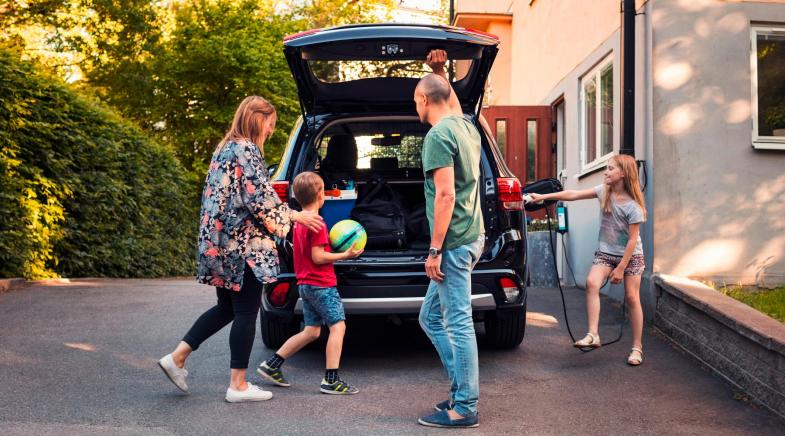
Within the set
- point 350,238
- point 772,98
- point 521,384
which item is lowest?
point 521,384

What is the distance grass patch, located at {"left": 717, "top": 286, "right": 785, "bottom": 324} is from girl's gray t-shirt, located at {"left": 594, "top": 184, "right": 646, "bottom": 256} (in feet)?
3.48

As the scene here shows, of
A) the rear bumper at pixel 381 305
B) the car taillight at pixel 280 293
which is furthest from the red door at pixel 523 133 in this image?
the car taillight at pixel 280 293

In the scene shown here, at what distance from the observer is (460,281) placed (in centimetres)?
474

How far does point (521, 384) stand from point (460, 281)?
4.49 feet

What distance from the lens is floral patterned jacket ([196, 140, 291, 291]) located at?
5.13 metres

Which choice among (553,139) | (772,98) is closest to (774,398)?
(772,98)

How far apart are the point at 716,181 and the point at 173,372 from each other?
511 centimetres

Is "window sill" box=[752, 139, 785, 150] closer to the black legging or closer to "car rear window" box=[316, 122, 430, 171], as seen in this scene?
"car rear window" box=[316, 122, 430, 171]

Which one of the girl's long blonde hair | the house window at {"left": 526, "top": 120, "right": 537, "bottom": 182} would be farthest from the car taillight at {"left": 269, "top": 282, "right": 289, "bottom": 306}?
→ the house window at {"left": 526, "top": 120, "right": 537, "bottom": 182}

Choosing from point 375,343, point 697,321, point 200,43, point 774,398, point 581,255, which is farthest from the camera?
point 200,43

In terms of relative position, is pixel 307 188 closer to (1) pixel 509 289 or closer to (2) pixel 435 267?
(2) pixel 435 267

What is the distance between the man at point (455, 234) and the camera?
4.61 metres

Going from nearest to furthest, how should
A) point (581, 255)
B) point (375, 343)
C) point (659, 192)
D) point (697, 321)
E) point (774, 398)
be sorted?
point (774, 398)
point (697, 321)
point (375, 343)
point (659, 192)
point (581, 255)

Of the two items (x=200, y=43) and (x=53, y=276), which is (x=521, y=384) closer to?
(x=53, y=276)
